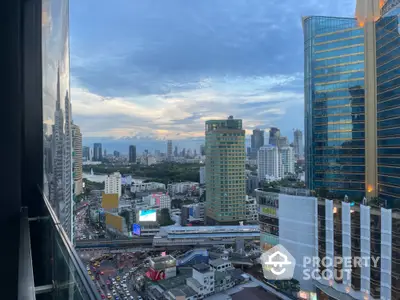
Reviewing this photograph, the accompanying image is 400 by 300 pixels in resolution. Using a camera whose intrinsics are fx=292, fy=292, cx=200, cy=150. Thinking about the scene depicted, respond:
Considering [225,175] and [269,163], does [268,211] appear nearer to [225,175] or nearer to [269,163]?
[225,175]

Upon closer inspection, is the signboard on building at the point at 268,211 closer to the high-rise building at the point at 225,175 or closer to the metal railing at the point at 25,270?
the high-rise building at the point at 225,175

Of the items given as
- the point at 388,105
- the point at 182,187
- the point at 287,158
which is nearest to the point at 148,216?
the point at 182,187

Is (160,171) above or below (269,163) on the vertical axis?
below

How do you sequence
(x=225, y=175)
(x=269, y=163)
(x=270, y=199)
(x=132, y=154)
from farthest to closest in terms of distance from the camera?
(x=132, y=154)
(x=269, y=163)
(x=225, y=175)
(x=270, y=199)

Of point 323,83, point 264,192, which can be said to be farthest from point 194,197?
point 323,83

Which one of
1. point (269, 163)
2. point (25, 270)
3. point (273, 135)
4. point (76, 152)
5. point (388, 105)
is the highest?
point (273, 135)

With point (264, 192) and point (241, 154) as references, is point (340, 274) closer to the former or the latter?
point (264, 192)

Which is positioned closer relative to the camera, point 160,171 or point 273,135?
point 273,135
